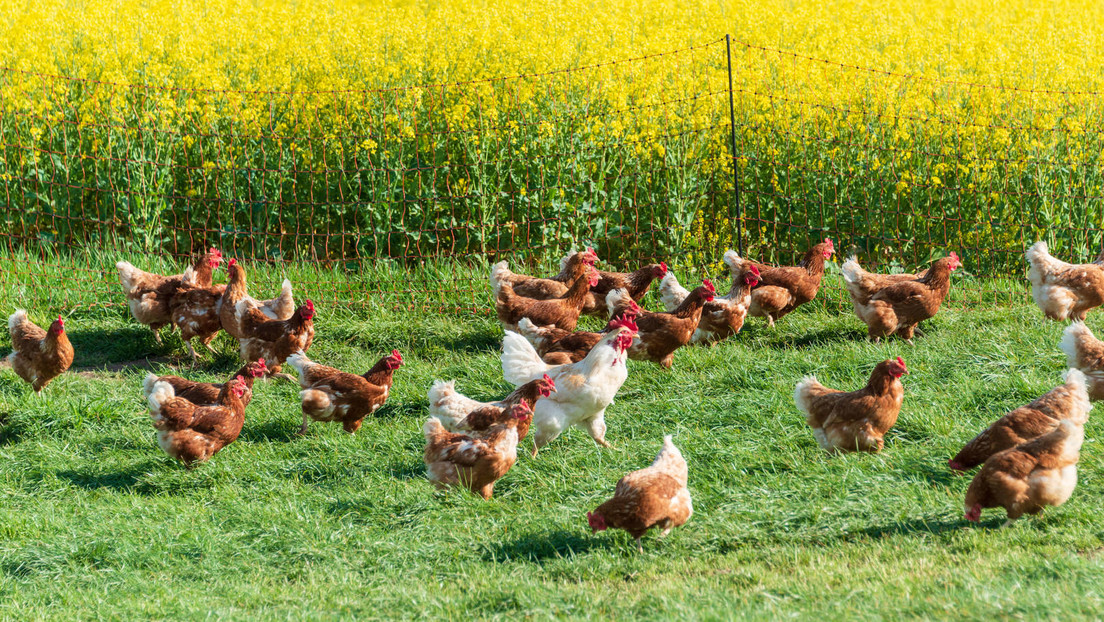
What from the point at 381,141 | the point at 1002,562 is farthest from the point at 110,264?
the point at 1002,562

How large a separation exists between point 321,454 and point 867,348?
441 cm

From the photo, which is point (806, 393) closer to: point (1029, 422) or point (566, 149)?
point (1029, 422)

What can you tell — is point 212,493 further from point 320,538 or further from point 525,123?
point 525,123

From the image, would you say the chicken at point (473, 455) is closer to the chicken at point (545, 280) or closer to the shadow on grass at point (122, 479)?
the shadow on grass at point (122, 479)

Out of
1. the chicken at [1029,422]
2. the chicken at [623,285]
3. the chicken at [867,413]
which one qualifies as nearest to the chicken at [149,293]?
the chicken at [623,285]

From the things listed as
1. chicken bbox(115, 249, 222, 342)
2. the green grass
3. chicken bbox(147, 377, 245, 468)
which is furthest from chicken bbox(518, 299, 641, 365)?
chicken bbox(115, 249, 222, 342)

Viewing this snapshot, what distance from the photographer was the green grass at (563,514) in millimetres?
5051

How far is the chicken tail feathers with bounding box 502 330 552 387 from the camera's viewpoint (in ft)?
24.4

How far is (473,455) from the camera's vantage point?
20.7 feet

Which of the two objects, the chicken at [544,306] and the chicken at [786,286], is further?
the chicken at [786,286]

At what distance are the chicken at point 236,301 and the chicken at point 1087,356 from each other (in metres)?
6.07

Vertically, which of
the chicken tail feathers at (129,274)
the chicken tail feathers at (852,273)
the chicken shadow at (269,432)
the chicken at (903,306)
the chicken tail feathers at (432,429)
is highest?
the chicken tail feathers at (129,274)

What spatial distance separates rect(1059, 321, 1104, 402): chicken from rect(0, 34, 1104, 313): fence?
3.05 metres

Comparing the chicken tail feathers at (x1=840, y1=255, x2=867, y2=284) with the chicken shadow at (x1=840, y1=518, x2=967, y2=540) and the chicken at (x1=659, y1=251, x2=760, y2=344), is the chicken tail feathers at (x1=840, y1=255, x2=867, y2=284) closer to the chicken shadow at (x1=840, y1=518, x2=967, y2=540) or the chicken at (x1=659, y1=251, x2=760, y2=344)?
the chicken at (x1=659, y1=251, x2=760, y2=344)
